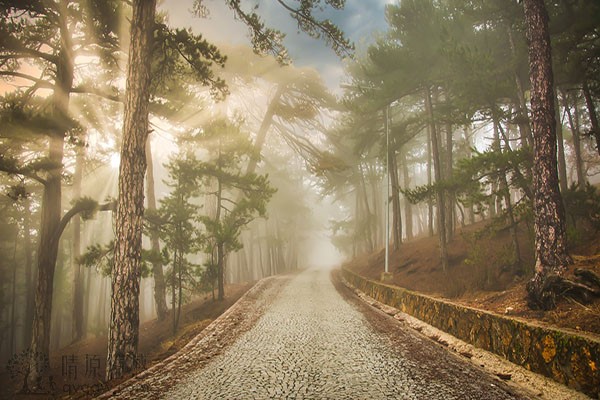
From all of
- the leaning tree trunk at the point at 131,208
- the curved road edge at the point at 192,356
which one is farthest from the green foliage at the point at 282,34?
the curved road edge at the point at 192,356

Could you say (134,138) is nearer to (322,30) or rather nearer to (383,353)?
(322,30)

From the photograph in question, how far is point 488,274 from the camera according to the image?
10398 millimetres

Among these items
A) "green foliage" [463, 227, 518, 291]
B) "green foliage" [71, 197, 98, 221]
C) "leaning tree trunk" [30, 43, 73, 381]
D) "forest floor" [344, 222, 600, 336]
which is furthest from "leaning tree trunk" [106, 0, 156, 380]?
"green foliage" [463, 227, 518, 291]

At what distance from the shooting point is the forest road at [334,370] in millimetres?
3467

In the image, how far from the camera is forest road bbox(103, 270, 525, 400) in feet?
11.4

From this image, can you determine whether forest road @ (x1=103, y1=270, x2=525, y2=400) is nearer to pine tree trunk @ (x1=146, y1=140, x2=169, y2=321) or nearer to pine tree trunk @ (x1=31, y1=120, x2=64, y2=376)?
pine tree trunk @ (x1=31, y1=120, x2=64, y2=376)

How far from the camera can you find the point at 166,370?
442 centimetres

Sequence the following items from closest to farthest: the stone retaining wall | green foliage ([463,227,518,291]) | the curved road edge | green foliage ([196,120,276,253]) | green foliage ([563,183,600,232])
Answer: the stone retaining wall < the curved road edge < green foliage ([563,183,600,232]) < green foliage ([463,227,518,291]) < green foliage ([196,120,276,253])

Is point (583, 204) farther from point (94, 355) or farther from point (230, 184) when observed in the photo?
point (94, 355)

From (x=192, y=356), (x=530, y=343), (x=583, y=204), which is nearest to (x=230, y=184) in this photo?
(x=192, y=356)

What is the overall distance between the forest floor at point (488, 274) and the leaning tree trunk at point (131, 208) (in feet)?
23.4

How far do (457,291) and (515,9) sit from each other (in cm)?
1144

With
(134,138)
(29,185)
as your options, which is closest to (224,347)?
(134,138)

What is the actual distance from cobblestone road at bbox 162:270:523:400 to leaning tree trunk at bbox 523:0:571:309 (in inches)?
133
